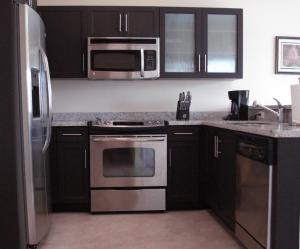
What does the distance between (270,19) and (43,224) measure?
343cm

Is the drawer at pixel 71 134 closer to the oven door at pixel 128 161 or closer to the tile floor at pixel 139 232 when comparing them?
the oven door at pixel 128 161

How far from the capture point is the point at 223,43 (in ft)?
12.1

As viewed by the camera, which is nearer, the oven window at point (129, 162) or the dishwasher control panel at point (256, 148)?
the dishwasher control panel at point (256, 148)

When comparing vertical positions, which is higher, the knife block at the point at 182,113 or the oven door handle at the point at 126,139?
the knife block at the point at 182,113

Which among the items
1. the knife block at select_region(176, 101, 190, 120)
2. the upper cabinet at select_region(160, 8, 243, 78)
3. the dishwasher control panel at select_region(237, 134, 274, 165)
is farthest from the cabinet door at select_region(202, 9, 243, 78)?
the dishwasher control panel at select_region(237, 134, 274, 165)

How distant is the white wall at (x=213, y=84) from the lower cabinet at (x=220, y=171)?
844mm

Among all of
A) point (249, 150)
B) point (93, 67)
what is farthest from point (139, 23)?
point (249, 150)

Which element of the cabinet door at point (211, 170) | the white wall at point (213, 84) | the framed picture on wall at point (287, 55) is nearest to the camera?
the cabinet door at point (211, 170)

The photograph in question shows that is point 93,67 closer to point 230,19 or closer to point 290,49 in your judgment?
point 230,19

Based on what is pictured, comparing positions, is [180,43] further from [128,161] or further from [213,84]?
[128,161]

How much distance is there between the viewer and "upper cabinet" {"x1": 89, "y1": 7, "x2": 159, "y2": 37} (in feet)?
11.6

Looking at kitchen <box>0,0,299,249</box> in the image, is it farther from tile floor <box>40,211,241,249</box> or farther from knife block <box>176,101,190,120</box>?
knife block <box>176,101,190,120</box>

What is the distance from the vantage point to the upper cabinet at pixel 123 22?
11.6 ft

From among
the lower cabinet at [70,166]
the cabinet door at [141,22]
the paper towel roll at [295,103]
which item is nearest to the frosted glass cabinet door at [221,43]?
the cabinet door at [141,22]
